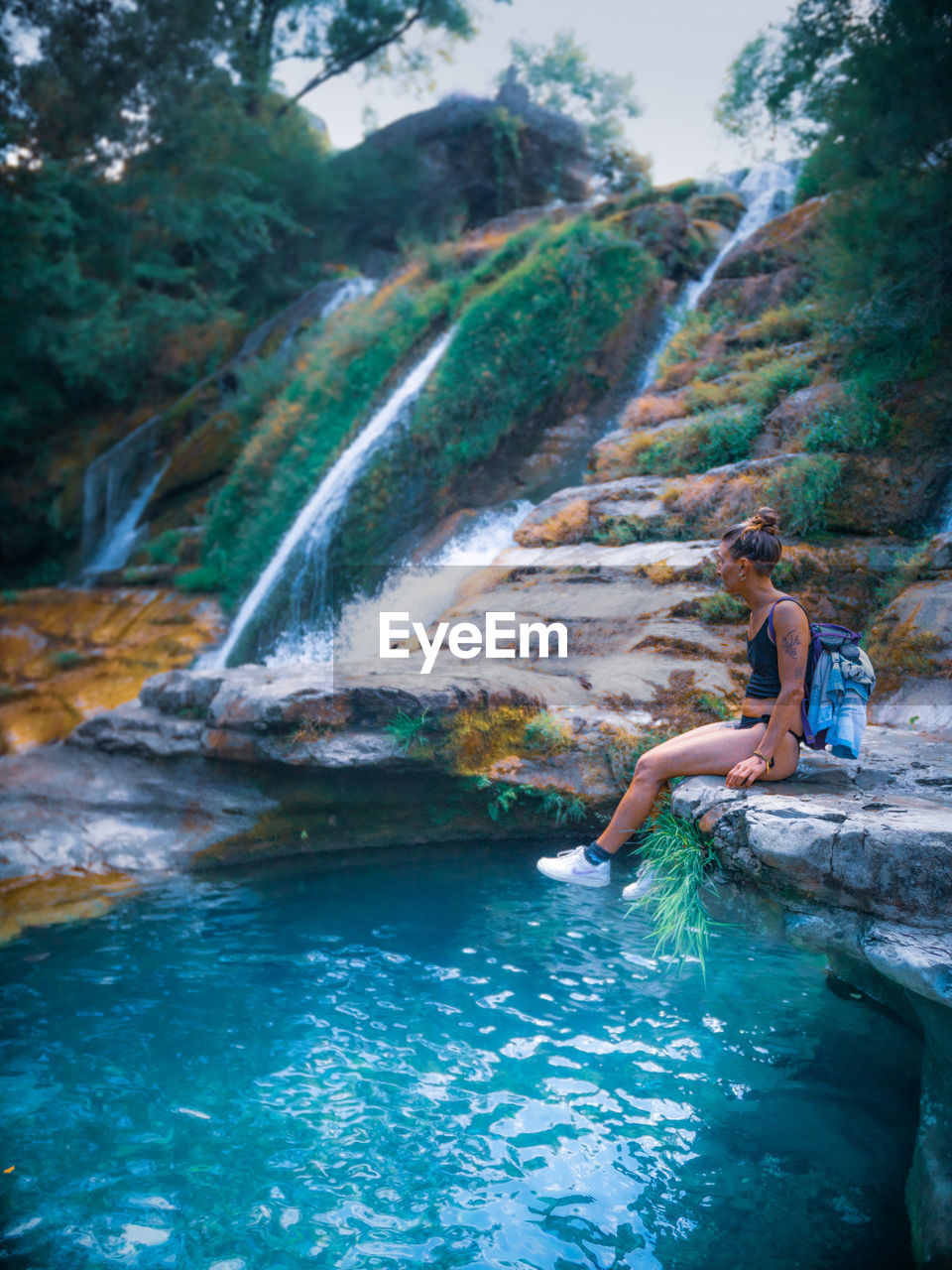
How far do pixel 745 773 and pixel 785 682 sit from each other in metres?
0.46

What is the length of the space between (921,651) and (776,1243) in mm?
3843

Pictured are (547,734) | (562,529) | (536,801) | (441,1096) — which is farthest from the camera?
(562,529)

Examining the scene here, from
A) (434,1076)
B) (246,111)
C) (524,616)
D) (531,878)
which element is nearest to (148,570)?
(524,616)

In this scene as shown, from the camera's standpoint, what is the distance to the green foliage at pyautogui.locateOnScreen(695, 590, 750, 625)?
21.7 feet

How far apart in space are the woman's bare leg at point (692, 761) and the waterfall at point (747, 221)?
881 centimetres

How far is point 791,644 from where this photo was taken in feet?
12.3

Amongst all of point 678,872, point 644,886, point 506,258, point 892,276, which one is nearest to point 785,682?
point 678,872

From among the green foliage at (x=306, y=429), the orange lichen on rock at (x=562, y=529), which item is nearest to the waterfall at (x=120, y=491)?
the green foliage at (x=306, y=429)

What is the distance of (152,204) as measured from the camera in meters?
17.6

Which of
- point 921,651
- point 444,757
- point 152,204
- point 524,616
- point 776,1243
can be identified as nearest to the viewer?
point 776,1243

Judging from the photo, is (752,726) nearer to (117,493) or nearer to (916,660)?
(916,660)

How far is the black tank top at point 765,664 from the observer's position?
153 inches

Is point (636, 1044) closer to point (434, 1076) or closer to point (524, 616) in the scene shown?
point (434, 1076)

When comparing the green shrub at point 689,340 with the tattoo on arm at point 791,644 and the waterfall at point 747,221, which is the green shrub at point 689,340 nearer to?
the waterfall at point 747,221
